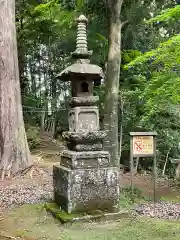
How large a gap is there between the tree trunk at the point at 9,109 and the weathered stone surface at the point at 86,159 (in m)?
4.35

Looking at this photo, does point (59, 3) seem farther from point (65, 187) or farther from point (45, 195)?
point (65, 187)

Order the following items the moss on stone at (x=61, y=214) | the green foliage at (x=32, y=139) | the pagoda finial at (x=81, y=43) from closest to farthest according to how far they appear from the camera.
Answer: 1. the moss on stone at (x=61, y=214)
2. the pagoda finial at (x=81, y=43)
3. the green foliage at (x=32, y=139)

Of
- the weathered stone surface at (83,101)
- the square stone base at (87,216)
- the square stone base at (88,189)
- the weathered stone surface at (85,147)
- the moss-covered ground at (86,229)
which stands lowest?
the moss-covered ground at (86,229)

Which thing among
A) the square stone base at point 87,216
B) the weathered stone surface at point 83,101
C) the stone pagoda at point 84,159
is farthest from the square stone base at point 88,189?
the weathered stone surface at point 83,101

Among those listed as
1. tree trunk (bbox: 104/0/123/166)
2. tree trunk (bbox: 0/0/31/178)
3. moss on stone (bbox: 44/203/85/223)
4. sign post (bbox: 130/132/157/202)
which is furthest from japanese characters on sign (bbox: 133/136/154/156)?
tree trunk (bbox: 0/0/31/178)

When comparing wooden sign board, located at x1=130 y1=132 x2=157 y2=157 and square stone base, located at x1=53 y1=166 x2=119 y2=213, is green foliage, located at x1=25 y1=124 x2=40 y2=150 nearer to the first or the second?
wooden sign board, located at x1=130 y1=132 x2=157 y2=157

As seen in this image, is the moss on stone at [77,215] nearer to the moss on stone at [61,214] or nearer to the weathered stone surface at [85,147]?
the moss on stone at [61,214]

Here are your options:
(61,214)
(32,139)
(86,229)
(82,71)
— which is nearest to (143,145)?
(82,71)

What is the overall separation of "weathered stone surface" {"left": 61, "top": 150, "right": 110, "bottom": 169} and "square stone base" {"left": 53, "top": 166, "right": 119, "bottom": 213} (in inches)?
3.6

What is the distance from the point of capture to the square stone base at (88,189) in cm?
638

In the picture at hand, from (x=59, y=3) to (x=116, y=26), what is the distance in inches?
141

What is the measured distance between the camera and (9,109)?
35.6ft

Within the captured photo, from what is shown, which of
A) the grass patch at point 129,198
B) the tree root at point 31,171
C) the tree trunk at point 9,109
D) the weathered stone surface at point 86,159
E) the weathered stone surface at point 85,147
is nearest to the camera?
the weathered stone surface at point 86,159

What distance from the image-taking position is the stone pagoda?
253 inches
